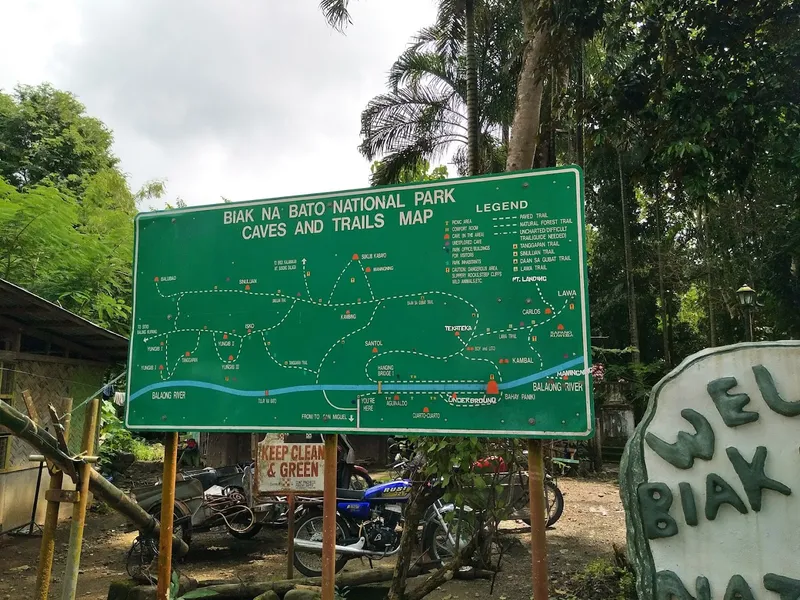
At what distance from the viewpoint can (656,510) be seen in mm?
2275

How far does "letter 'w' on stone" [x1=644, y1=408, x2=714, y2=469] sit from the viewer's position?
225cm

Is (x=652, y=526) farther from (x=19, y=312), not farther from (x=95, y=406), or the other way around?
(x=19, y=312)

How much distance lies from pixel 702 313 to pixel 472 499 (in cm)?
1990

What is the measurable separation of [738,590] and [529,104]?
5436mm

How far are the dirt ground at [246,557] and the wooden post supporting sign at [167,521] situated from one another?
6.90ft

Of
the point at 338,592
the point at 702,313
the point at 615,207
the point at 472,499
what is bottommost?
the point at 338,592

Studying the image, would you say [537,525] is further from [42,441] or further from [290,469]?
[290,469]

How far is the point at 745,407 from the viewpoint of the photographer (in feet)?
7.37

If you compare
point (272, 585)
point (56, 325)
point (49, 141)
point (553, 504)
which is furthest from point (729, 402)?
point (49, 141)

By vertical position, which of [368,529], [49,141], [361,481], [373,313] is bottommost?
[368,529]

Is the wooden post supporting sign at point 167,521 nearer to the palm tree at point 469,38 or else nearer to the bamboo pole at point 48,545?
the bamboo pole at point 48,545

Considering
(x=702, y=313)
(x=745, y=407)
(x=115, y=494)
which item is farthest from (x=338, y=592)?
(x=702, y=313)

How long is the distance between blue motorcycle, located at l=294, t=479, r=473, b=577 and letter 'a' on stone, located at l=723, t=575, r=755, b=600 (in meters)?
3.47

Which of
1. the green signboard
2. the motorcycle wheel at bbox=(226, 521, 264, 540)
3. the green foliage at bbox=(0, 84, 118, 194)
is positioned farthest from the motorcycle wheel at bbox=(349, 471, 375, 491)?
the green foliage at bbox=(0, 84, 118, 194)
